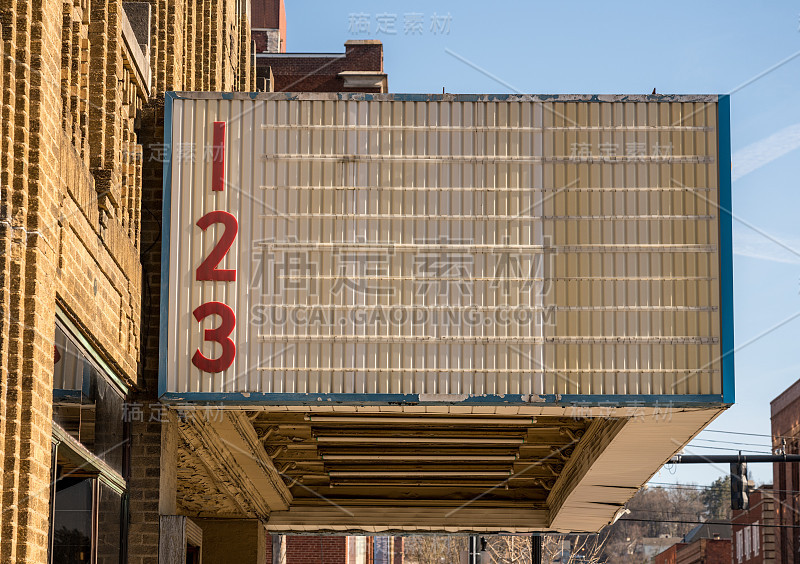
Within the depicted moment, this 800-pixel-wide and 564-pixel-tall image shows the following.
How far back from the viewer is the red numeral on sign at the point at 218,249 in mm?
11234

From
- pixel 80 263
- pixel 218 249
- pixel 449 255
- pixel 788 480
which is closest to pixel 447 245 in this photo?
pixel 449 255

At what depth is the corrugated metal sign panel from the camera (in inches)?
442

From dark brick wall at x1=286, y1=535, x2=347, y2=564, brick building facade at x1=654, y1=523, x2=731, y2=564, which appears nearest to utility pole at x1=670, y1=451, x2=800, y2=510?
dark brick wall at x1=286, y1=535, x2=347, y2=564

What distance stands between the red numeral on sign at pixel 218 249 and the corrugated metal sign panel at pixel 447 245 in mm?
40

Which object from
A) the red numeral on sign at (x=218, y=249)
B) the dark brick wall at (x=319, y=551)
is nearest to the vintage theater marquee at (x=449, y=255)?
the red numeral on sign at (x=218, y=249)

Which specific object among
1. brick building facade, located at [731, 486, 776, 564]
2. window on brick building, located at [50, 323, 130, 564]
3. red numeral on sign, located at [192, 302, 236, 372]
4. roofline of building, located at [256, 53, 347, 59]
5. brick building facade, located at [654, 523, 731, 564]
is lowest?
brick building facade, located at [654, 523, 731, 564]

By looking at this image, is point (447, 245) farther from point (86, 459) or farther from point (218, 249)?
point (86, 459)

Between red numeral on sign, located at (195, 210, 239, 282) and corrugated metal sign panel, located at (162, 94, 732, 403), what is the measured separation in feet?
0.13

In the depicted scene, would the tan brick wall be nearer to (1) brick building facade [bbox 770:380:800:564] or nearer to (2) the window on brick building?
(2) the window on brick building

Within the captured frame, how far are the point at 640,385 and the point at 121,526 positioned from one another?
5.02m

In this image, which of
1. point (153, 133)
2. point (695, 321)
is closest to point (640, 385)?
point (695, 321)

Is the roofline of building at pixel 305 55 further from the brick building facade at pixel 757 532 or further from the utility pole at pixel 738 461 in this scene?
the brick building facade at pixel 757 532

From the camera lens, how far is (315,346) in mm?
11234

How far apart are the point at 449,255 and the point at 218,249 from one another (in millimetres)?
2209
